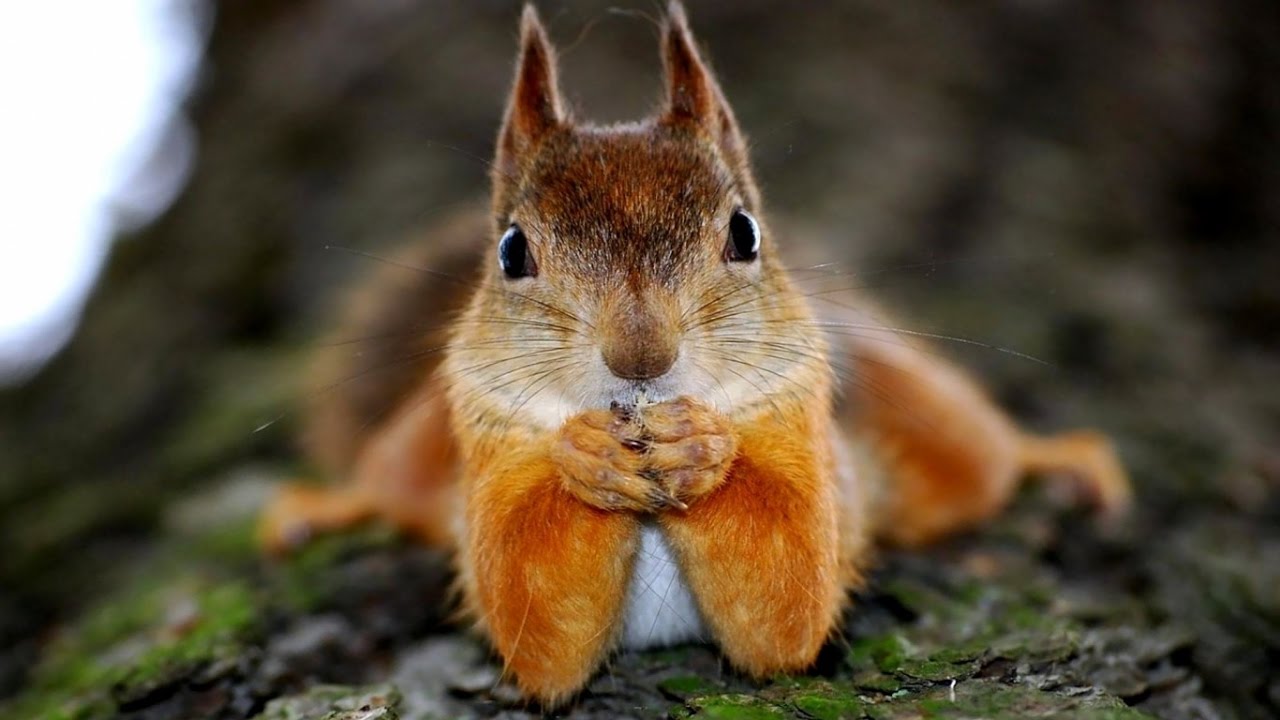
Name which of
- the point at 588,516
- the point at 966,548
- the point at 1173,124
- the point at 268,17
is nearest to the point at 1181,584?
the point at 966,548

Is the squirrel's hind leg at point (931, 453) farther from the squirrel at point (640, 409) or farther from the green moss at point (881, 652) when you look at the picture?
the green moss at point (881, 652)

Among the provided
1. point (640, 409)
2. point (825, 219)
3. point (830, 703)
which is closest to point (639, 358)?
point (640, 409)

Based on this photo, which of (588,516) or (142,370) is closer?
(588,516)

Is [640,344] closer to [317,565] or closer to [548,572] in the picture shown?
[548,572]

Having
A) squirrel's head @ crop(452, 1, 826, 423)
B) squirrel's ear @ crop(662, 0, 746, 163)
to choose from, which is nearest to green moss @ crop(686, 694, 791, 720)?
squirrel's head @ crop(452, 1, 826, 423)

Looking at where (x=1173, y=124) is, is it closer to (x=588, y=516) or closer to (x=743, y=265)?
(x=743, y=265)

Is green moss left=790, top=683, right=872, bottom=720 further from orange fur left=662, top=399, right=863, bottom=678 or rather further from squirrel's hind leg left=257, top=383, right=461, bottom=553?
squirrel's hind leg left=257, top=383, right=461, bottom=553

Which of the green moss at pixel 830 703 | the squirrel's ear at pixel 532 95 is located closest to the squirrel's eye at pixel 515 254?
the squirrel's ear at pixel 532 95
